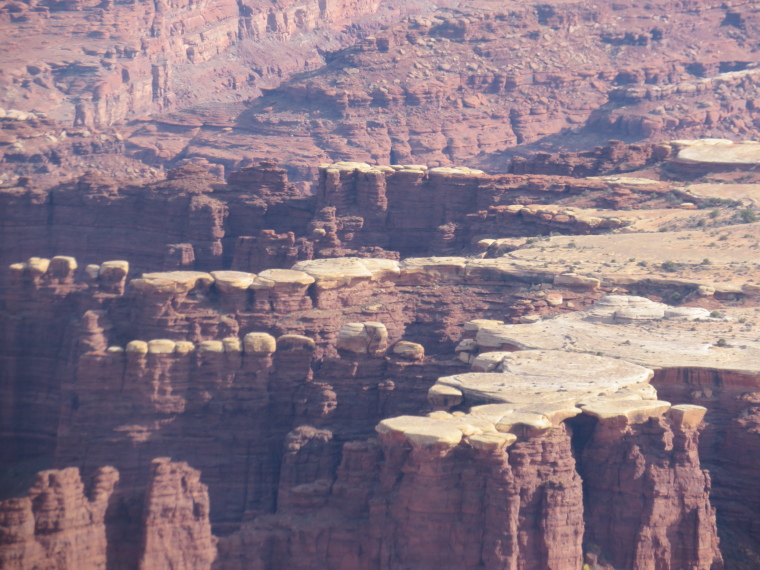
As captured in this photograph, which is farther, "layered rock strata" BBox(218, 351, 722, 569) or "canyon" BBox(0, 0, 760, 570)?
"canyon" BBox(0, 0, 760, 570)

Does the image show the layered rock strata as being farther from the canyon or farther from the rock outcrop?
the rock outcrop

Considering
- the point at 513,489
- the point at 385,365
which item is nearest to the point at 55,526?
the point at 513,489

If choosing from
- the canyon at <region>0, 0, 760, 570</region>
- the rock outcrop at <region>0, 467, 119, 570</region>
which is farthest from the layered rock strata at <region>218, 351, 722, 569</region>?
the rock outcrop at <region>0, 467, 119, 570</region>

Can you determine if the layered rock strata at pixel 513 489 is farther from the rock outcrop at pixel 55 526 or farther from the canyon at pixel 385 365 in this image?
the rock outcrop at pixel 55 526

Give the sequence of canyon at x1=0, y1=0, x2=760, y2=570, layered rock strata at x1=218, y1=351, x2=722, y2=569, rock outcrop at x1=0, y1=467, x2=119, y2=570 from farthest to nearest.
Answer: canyon at x1=0, y1=0, x2=760, y2=570, rock outcrop at x1=0, y1=467, x2=119, y2=570, layered rock strata at x1=218, y1=351, x2=722, y2=569

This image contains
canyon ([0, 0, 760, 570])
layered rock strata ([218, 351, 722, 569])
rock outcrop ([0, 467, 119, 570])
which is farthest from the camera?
canyon ([0, 0, 760, 570])

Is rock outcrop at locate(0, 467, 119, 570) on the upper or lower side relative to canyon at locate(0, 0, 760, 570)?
lower

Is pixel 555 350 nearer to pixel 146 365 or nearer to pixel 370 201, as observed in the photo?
pixel 146 365

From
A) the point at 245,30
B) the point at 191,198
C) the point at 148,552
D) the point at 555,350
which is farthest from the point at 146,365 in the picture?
the point at 245,30

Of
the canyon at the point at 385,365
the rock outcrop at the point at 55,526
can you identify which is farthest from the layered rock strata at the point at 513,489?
the rock outcrop at the point at 55,526
